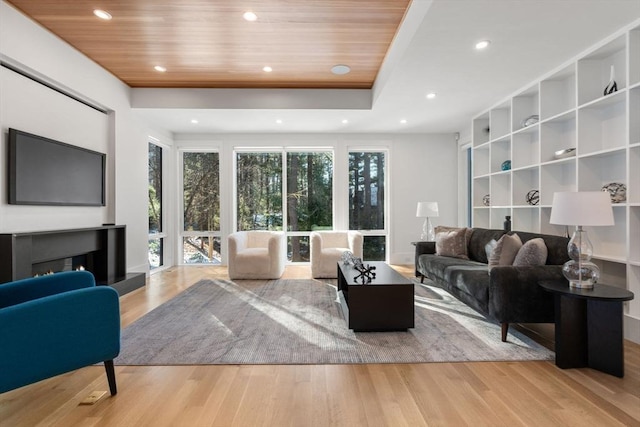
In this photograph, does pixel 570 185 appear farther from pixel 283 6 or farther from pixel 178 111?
pixel 178 111

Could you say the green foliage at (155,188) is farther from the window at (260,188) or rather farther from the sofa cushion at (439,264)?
the sofa cushion at (439,264)

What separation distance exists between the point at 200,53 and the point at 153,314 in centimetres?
292

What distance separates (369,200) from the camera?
6.31m

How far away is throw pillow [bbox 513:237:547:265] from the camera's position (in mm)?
2744

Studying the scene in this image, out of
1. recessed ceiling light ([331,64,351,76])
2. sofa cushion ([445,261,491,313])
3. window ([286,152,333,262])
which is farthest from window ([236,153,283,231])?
sofa cushion ([445,261,491,313])

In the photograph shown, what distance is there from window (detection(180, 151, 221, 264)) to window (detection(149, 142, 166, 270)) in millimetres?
421

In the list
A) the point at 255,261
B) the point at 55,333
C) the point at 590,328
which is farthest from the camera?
the point at 255,261

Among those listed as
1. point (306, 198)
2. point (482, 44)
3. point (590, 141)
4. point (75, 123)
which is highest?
point (482, 44)

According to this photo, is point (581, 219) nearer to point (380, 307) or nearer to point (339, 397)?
point (380, 307)

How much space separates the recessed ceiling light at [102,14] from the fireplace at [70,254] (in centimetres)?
211

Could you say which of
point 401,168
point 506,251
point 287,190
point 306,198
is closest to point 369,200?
point 401,168

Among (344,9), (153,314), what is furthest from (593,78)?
(153,314)

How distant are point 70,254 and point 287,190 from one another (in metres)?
3.59

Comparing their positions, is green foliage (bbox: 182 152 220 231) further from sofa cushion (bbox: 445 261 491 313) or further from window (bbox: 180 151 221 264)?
sofa cushion (bbox: 445 261 491 313)
